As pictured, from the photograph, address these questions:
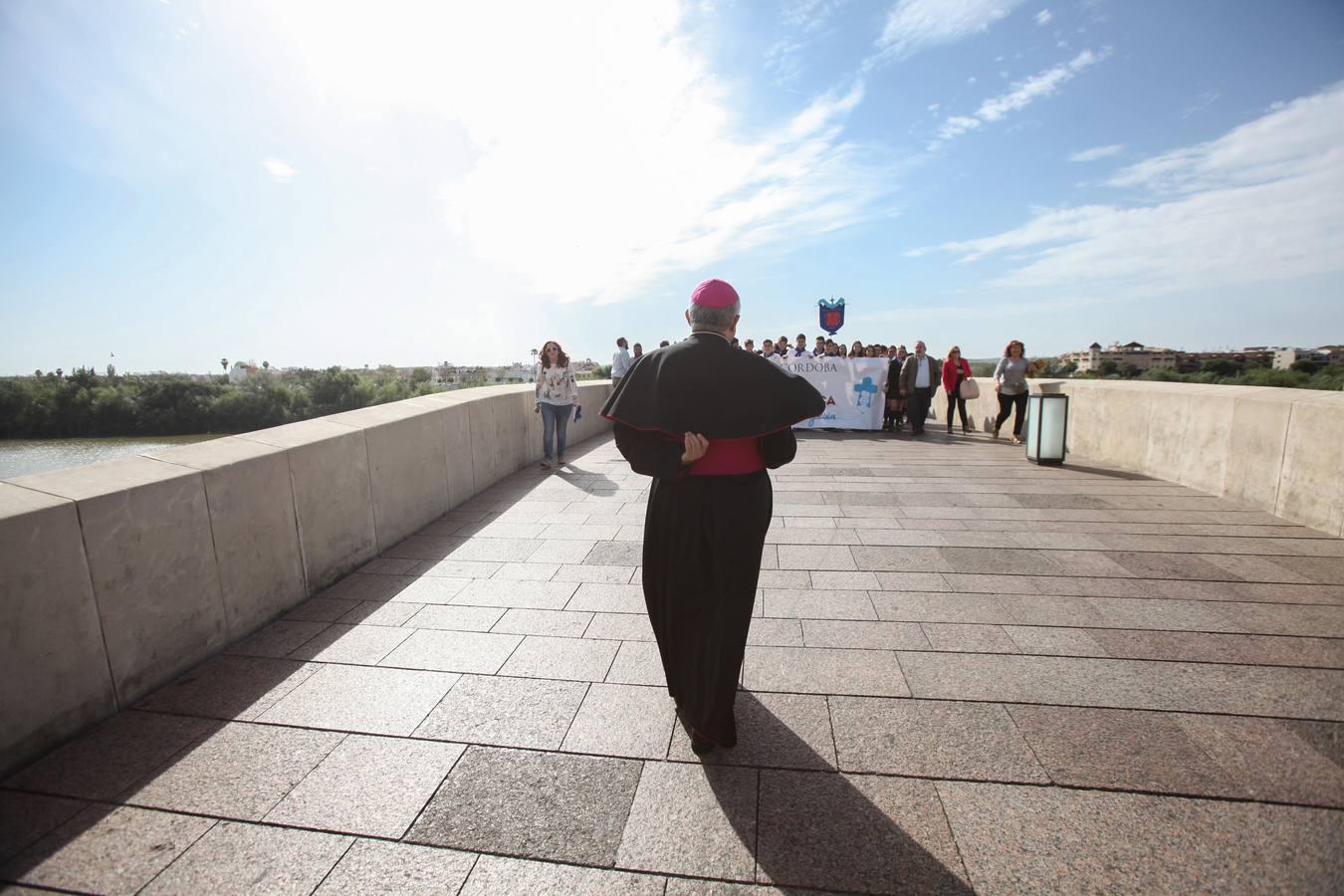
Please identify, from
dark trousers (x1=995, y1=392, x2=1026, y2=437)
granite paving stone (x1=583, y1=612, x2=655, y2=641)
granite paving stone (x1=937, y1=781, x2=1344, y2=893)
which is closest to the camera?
granite paving stone (x1=937, y1=781, x2=1344, y2=893)

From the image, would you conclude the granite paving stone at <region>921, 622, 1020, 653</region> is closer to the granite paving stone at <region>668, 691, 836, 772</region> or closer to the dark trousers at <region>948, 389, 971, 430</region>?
the granite paving stone at <region>668, 691, 836, 772</region>

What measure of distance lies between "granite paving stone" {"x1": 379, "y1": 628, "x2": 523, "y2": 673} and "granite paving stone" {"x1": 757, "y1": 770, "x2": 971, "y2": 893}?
1.70 m

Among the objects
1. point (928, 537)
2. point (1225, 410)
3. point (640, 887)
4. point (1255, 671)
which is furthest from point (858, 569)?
point (1225, 410)

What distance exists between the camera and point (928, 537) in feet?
18.6

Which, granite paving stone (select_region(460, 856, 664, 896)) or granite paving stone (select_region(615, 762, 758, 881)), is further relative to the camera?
granite paving stone (select_region(615, 762, 758, 881))

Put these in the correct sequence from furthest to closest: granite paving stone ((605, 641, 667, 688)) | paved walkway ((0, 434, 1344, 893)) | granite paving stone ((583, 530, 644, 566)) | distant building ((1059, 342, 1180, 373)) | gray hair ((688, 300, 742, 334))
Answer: distant building ((1059, 342, 1180, 373))
granite paving stone ((583, 530, 644, 566))
granite paving stone ((605, 641, 667, 688))
gray hair ((688, 300, 742, 334))
paved walkway ((0, 434, 1344, 893))

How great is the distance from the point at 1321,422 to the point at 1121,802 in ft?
16.8

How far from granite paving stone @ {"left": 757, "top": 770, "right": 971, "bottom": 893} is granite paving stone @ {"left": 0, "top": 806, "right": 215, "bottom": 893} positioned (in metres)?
1.98

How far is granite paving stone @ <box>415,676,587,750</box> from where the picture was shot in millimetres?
2797

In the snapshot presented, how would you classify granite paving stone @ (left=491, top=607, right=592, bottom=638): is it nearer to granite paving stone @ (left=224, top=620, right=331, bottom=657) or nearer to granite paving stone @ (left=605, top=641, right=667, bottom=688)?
granite paving stone @ (left=605, top=641, right=667, bottom=688)

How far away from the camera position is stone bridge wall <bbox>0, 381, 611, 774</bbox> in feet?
8.53

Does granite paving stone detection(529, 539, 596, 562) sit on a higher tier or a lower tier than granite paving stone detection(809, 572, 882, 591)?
higher

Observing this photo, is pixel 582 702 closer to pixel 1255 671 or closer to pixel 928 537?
pixel 1255 671

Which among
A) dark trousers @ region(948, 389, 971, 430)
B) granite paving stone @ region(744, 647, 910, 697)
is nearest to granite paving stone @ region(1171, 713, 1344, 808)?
granite paving stone @ region(744, 647, 910, 697)
